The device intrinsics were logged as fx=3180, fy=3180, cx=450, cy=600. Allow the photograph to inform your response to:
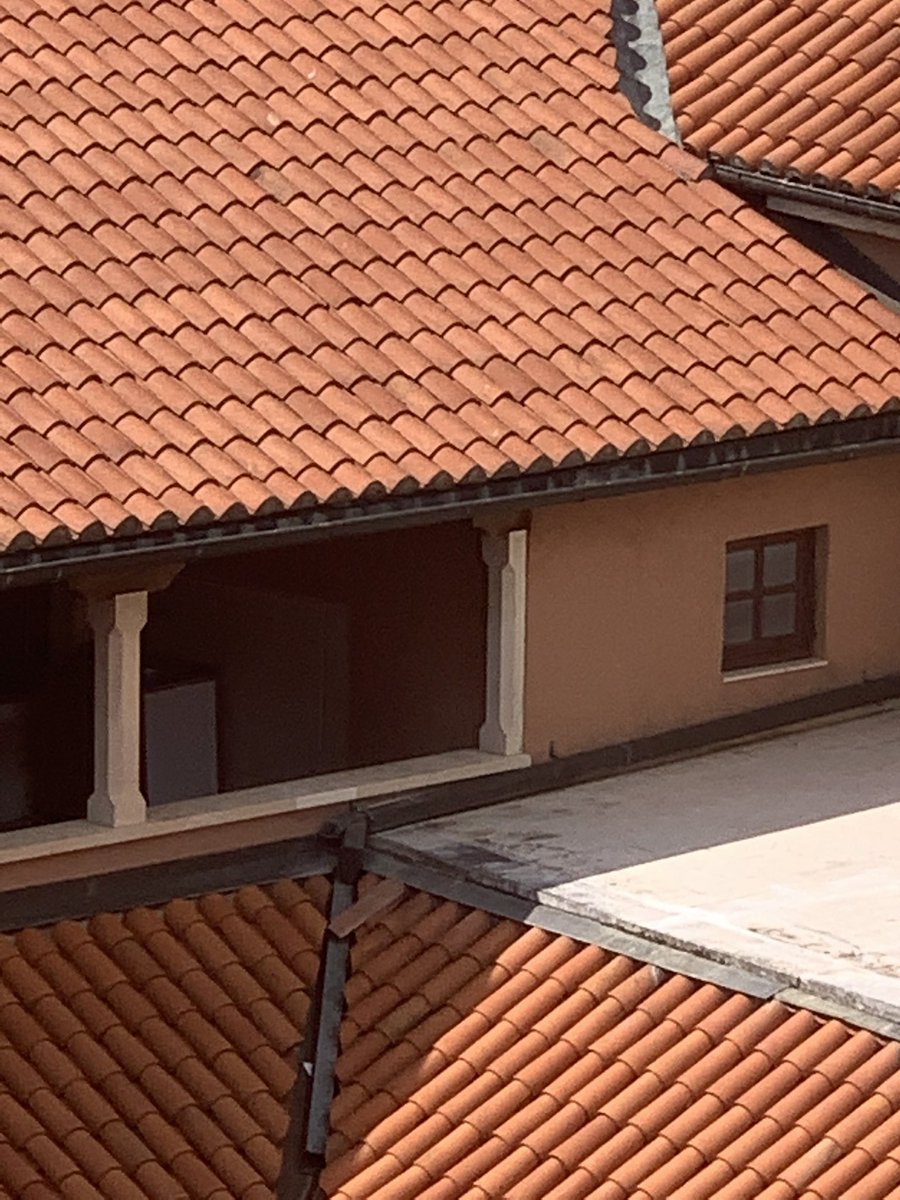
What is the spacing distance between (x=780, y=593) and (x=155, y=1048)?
4.93 metres

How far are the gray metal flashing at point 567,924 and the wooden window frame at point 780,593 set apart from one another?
2.73m

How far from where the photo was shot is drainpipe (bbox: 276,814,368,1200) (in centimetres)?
1344

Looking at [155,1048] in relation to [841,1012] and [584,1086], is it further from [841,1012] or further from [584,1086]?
[841,1012]

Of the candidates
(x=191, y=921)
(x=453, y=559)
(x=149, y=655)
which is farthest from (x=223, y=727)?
(x=191, y=921)

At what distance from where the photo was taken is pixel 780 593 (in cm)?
1708

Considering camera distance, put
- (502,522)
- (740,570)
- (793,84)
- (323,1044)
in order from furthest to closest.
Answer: (793,84), (740,570), (502,522), (323,1044)

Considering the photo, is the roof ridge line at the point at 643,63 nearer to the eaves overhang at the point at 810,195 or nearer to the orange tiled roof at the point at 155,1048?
the eaves overhang at the point at 810,195

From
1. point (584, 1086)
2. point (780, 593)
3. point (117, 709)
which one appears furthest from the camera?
Answer: point (780, 593)

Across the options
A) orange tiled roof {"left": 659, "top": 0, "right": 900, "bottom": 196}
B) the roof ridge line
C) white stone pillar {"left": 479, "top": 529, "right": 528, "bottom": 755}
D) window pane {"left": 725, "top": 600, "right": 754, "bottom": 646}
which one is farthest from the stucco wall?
the roof ridge line

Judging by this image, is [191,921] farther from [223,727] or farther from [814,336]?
[814,336]

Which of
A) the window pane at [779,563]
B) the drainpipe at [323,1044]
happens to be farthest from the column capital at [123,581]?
the window pane at [779,563]

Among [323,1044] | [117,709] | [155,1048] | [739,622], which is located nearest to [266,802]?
[117,709]

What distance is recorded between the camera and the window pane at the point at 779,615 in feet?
55.8

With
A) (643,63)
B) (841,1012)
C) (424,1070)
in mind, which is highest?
(643,63)
